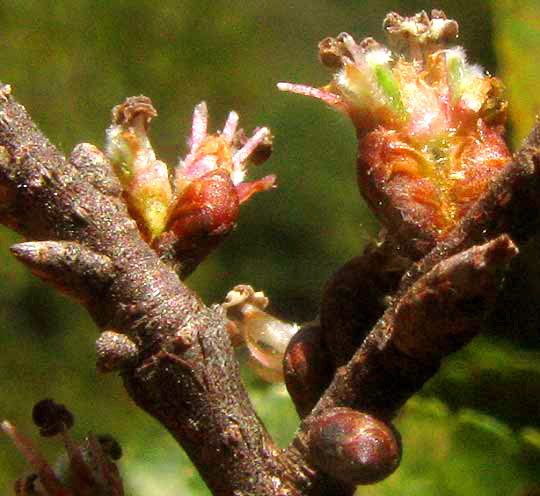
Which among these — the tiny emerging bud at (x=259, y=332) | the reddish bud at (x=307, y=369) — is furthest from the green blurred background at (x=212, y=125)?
the reddish bud at (x=307, y=369)

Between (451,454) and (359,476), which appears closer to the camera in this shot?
(359,476)

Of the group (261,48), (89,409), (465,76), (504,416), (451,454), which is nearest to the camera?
(465,76)

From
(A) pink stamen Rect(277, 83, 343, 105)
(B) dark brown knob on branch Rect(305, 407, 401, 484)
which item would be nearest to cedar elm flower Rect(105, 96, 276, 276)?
(A) pink stamen Rect(277, 83, 343, 105)

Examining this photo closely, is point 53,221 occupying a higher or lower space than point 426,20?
lower

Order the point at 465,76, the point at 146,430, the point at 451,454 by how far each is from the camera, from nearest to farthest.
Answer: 1. the point at 465,76
2. the point at 451,454
3. the point at 146,430

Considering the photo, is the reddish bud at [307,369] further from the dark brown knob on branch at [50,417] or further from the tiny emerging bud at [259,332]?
the dark brown knob on branch at [50,417]

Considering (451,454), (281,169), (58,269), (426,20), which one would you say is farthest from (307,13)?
(58,269)

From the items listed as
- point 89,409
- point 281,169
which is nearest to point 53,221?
point 89,409

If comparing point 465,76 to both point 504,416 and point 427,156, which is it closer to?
point 427,156

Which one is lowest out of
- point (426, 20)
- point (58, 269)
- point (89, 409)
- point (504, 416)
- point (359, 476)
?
point (89, 409)
